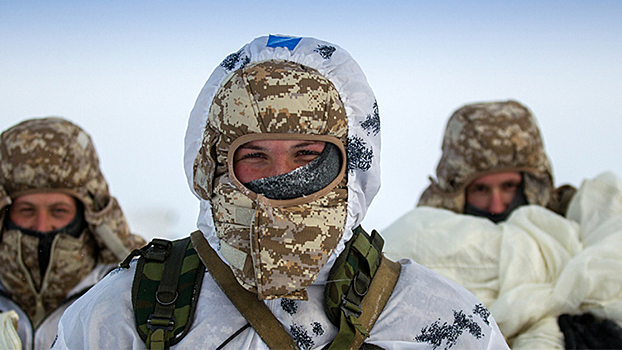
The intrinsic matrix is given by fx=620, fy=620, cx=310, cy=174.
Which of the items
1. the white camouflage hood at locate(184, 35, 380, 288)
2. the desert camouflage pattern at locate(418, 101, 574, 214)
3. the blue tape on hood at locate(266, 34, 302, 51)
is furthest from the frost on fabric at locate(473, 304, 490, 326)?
the desert camouflage pattern at locate(418, 101, 574, 214)

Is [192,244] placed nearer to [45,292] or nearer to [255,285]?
[255,285]

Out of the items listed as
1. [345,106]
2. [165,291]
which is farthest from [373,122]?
[165,291]

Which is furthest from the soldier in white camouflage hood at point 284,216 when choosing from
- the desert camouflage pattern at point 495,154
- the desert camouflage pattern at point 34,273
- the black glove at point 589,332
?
the desert camouflage pattern at point 495,154

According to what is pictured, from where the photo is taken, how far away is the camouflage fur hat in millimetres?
3473

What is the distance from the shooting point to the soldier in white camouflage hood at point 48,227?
341 cm

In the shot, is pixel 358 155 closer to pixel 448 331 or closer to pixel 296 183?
pixel 296 183

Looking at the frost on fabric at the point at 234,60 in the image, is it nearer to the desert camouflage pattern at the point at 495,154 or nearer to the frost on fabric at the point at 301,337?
the frost on fabric at the point at 301,337

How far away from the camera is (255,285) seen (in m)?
1.69

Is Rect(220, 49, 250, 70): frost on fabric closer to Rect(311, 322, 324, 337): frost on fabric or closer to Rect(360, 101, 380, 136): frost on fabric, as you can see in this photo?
Rect(360, 101, 380, 136): frost on fabric

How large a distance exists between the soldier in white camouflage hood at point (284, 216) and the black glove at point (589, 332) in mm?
1261

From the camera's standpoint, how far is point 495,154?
4371 millimetres

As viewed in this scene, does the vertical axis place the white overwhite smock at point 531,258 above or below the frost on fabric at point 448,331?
below

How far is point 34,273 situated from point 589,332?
291cm

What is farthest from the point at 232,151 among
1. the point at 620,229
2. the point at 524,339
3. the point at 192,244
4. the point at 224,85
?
the point at 620,229
